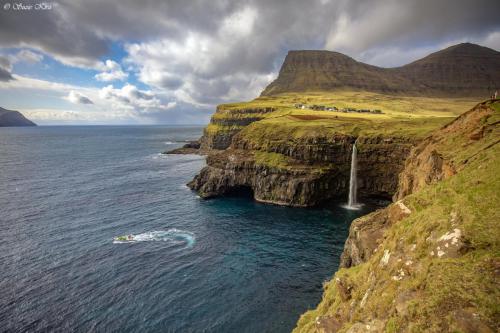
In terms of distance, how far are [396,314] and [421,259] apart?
4204 mm

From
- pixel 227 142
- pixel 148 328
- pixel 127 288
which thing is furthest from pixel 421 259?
pixel 227 142

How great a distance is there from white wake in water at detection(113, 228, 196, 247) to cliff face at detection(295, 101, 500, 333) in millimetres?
36961

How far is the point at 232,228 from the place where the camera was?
212 ft

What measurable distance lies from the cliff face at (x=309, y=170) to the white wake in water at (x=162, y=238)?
2644 cm

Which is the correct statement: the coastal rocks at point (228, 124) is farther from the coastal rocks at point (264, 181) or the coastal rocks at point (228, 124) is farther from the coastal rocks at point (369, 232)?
the coastal rocks at point (369, 232)

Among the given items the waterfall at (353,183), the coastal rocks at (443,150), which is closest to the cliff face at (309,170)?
the waterfall at (353,183)

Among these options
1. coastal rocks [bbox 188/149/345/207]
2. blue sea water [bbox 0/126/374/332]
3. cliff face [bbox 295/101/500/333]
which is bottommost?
blue sea water [bbox 0/126/374/332]

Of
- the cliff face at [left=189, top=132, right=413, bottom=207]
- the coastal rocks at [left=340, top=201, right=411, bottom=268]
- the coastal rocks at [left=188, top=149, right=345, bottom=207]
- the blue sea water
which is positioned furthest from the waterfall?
the coastal rocks at [left=340, top=201, right=411, bottom=268]

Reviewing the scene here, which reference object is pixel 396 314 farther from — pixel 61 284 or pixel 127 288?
pixel 61 284

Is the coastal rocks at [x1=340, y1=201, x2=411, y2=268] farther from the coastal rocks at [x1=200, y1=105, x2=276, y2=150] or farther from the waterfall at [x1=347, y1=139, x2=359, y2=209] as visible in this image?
the coastal rocks at [x1=200, y1=105, x2=276, y2=150]

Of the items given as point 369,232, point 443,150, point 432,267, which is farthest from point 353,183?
point 432,267

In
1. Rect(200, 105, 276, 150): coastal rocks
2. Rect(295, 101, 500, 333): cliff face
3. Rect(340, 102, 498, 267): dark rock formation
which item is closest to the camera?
Rect(295, 101, 500, 333): cliff face

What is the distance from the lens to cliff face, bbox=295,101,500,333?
1283cm

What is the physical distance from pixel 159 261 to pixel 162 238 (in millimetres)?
9328
